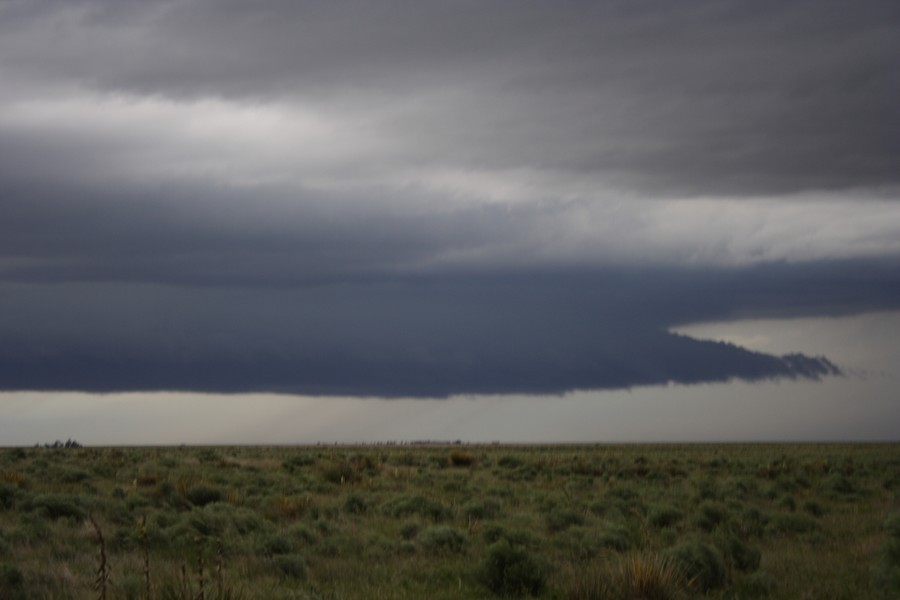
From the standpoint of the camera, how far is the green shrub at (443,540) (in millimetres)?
16045

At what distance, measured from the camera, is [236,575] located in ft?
42.2

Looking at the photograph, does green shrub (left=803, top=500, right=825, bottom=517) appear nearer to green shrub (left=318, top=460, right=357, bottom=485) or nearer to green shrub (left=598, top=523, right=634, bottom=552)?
green shrub (left=598, top=523, right=634, bottom=552)

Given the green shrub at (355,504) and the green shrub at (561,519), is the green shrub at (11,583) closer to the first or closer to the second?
the green shrub at (561,519)

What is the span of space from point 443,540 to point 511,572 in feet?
13.1

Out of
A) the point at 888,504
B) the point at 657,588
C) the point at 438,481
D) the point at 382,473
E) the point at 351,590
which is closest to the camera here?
the point at 657,588

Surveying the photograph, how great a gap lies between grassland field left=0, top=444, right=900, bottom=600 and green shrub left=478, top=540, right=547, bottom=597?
2cm

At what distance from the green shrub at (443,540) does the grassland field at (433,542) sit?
0.04 m

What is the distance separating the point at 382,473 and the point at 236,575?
24504 millimetres

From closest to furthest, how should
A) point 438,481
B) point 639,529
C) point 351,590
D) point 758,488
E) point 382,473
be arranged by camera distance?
point 351,590 < point 639,529 < point 758,488 < point 438,481 < point 382,473

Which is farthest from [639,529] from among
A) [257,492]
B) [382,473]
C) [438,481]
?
[382,473]

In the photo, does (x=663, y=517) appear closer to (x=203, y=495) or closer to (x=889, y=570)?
(x=889, y=570)

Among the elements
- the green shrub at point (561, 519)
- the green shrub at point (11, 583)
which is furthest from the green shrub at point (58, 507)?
the green shrub at point (561, 519)

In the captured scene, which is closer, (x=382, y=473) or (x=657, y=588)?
(x=657, y=588)

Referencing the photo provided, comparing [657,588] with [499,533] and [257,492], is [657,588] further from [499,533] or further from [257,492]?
[257,492]
